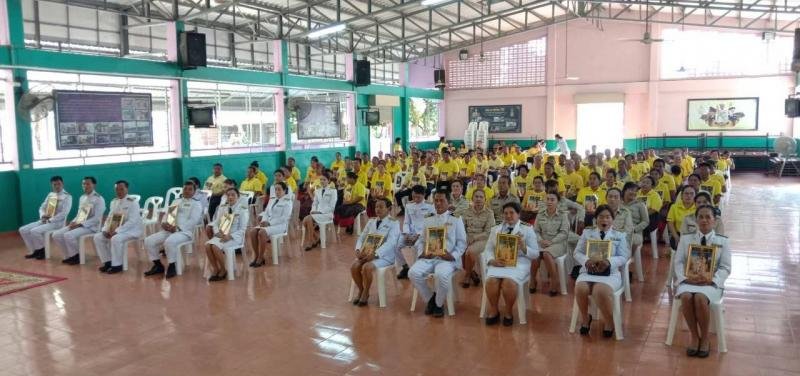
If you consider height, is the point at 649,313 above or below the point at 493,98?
below

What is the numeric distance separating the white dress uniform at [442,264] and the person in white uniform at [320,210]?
3.04 metres

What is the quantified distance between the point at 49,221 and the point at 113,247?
1454 mm

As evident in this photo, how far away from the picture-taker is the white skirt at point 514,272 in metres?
4.81

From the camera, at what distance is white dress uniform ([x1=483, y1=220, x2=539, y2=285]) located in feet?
16.0

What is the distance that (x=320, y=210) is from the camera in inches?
328

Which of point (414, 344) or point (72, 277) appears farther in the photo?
point (72, 277)

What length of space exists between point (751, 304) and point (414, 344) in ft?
10.3

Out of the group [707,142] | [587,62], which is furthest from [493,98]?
[707,142]

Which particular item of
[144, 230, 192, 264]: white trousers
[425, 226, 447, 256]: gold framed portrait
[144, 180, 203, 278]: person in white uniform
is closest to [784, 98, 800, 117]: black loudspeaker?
[425, 226, 447, 256]: gold framed portrait

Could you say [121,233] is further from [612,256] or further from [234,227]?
[612,256]

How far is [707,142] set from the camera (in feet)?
60.5

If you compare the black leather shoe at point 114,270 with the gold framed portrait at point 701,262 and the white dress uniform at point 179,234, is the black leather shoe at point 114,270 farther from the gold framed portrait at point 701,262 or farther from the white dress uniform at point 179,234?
the gold framed portrait at point 701,262

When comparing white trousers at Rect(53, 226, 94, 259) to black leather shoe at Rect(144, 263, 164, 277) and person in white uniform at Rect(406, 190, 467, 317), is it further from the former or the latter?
person in white uniform at Rect(406, 190, 467, 317)

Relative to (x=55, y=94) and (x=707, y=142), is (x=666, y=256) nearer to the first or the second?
(x=55, y=94)
